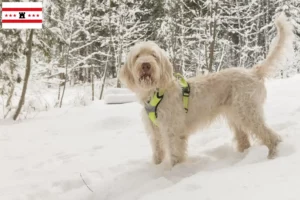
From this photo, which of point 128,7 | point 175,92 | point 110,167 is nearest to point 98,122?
point 110,167

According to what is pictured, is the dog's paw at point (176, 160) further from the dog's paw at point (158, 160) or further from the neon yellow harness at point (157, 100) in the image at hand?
the neon yellow harness at point (157, 100)

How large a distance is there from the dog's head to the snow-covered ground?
1.13 m

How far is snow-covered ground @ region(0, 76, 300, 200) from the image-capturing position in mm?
2504

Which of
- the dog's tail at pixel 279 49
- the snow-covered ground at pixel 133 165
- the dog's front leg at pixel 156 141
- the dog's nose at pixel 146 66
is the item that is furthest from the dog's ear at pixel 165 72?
the dog's tail at pixel 279 49

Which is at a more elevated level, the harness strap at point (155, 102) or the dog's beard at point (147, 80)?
the dog's beard at point (147, 80)

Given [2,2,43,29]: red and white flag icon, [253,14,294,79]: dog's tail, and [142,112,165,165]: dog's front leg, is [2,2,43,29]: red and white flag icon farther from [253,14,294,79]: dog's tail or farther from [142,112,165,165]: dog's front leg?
[253,14,294,79]: dog's tail

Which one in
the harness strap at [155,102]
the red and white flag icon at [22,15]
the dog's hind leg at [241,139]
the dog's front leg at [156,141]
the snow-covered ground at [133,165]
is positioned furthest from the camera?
the red and white flag icon at [22,15]

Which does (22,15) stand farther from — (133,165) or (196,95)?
(196,95)

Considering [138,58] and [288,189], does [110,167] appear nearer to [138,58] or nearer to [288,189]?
[138,58]

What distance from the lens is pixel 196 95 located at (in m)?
4.12

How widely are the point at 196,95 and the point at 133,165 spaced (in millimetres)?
1359

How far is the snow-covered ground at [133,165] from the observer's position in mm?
2504

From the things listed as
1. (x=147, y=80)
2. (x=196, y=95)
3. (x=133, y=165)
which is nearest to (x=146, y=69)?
(x=147, y=80)

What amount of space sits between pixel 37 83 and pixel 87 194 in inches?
485
